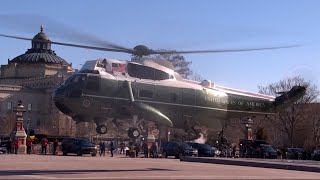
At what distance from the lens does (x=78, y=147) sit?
5191 centimetres

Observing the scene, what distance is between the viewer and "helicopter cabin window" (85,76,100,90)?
4062cm

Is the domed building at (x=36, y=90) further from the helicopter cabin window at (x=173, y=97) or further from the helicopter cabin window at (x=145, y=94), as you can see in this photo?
the helicopter cabin window at (x=173, y=97)

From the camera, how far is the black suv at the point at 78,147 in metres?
51.7

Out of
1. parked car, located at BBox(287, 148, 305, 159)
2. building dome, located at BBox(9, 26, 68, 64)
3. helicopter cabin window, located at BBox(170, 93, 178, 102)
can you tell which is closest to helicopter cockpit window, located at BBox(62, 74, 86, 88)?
helicopter cabin window, located at BBox(170, 93, 178, 102)

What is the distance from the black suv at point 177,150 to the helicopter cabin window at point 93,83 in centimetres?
1403

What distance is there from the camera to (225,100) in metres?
44.2

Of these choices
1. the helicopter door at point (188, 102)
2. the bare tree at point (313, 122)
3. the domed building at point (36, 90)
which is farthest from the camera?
the domed building at point (36, 90)

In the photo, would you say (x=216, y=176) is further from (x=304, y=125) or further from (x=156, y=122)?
(x=304, y=125)

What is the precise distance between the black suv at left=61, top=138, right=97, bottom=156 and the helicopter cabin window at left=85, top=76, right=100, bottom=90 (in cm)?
1184

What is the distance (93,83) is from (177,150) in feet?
49.4

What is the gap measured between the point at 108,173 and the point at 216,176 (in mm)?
4592

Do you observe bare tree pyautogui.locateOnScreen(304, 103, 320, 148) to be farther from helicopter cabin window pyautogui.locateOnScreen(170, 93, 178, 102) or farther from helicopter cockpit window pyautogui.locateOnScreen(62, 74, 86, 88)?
helicopter cockpit window pyautogui.locateOnScreen(62, 74, 86, 88)

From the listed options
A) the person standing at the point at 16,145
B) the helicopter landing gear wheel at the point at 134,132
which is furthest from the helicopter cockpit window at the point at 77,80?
the person standing at the point at 16,145

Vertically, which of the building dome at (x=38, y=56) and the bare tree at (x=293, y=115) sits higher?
the building dome at (x=38, y=56)
